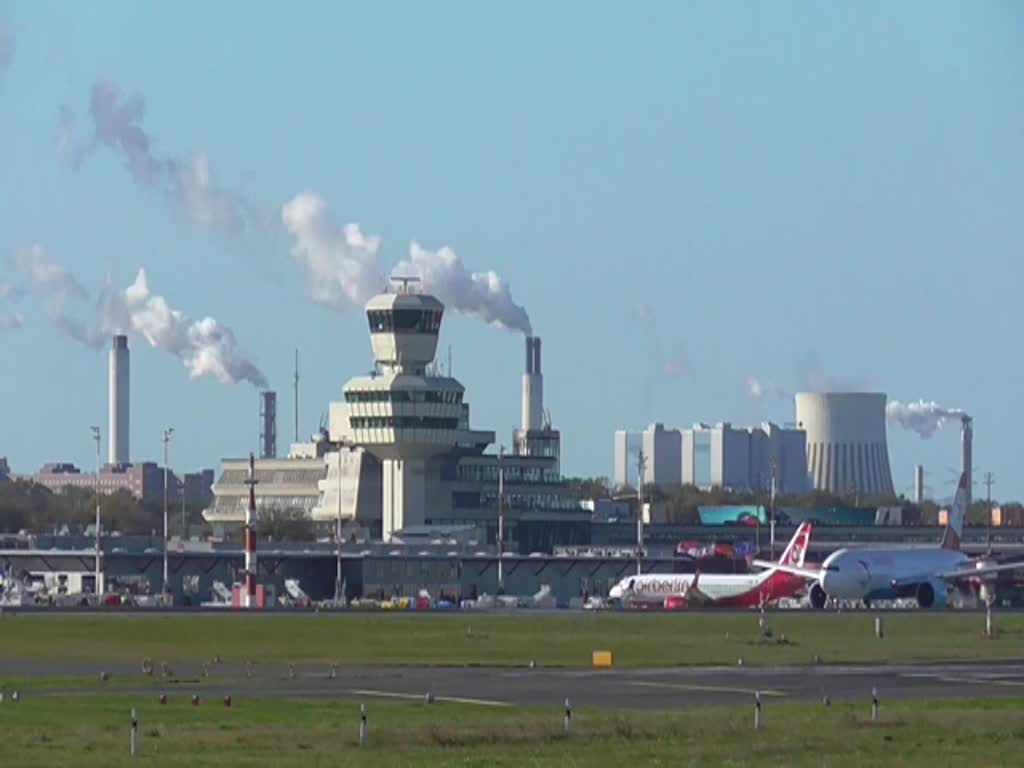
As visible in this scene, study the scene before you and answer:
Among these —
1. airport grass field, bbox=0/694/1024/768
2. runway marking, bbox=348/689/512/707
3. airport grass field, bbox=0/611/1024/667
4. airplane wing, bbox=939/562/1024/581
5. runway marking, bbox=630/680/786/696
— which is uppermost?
airport grass field, bbox=0/694/1024/768

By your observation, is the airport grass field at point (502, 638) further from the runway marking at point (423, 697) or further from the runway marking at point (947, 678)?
the runway marking at point (423, 697)

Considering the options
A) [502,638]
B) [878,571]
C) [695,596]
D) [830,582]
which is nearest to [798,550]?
[695,596]

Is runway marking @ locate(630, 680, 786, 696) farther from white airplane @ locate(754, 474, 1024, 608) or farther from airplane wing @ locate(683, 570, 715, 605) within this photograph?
airplane wing @ locate(683, 570, 715, 605)

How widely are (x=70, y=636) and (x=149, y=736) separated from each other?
204ft

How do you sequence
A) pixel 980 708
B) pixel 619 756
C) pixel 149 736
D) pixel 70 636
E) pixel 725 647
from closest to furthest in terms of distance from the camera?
pixel 619 756, pixel 149 736, pixel 980 708, pixel 725 647, pixel 70 636

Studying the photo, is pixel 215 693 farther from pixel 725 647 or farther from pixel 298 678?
pixel 725 647

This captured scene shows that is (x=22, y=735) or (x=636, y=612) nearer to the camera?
(x=22, y=735)

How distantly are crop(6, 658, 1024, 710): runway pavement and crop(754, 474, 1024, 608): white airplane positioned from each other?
7711 cm

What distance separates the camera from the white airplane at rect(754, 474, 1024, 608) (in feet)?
573

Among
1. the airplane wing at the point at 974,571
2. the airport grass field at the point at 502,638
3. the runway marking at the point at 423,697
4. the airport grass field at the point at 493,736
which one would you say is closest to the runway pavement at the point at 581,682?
the runway marking at the point at 423,697

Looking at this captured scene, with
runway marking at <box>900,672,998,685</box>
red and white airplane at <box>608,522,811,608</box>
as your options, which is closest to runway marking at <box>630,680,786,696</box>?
runway marking at <box>900,672,998,685</box>

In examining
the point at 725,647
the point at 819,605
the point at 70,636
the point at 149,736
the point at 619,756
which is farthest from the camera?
the point at 819,605

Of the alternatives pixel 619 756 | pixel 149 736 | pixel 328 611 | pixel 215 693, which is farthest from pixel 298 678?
pixel 328 611

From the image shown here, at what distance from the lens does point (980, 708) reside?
233ft
